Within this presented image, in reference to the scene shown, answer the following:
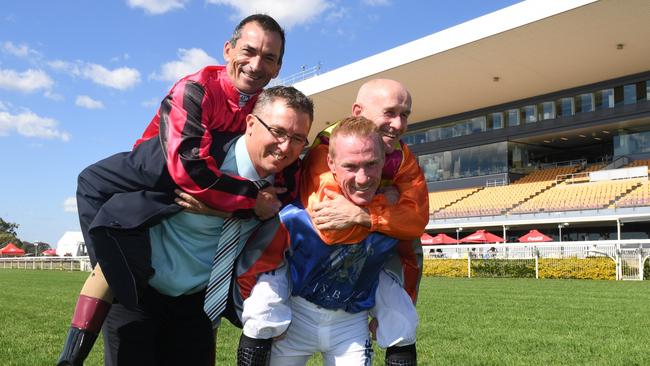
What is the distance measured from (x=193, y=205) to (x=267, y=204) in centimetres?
30

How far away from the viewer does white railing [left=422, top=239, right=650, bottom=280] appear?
1998 cm

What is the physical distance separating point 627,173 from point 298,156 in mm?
31794

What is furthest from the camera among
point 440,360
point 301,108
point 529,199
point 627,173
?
point 529,199

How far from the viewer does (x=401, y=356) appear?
2416mm

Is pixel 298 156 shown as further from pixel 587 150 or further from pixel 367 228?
pixel 587 150

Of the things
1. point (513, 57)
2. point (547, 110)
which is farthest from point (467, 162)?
point (513, 57)

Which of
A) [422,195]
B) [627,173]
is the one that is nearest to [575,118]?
[627,173]

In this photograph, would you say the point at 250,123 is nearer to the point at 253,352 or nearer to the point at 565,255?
the point at 253,352

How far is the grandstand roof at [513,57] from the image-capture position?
81.1ft

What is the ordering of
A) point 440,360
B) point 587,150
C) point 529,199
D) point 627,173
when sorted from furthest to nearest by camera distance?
point 587,150
point 529,199
point 627,173
point 440,360

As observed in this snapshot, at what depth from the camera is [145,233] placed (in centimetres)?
235

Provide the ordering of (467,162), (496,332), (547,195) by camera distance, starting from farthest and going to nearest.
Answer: (467,162) → (547,195) → (496,332)

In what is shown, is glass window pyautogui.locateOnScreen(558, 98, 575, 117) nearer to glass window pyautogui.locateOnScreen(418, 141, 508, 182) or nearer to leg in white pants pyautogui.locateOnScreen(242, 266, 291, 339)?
glass window pyautogui.locateOnScreen(418, 141, 508, 182)

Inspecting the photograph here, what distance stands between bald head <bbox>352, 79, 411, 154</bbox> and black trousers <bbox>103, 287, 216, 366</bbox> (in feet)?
3.62
